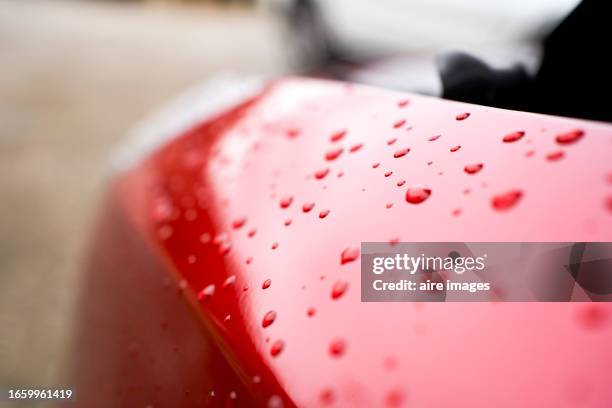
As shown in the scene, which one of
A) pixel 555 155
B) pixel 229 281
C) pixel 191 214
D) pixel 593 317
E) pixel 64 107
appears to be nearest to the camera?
pixel 593 317

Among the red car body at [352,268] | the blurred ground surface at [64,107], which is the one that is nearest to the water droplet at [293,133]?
the red car body at [352,268]

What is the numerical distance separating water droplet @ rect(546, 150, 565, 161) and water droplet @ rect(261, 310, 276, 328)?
42 cm

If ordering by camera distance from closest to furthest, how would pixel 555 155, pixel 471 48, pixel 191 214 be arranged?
pixel 555 155, pixel 191 214, pixel 471 48

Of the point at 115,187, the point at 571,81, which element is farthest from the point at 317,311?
the point at 115,187

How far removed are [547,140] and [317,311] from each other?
391 millimetres

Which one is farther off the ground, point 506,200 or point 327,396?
point 506,200

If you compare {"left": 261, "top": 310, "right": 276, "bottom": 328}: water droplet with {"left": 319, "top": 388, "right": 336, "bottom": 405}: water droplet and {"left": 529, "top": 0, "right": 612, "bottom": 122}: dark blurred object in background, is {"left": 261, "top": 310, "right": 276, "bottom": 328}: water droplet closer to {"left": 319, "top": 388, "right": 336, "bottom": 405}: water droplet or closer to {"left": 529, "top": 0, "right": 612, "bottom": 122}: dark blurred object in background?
{"left": 319, "top": 388, "right": 336, "bottom": 405}: water droplet

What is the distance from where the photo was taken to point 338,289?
0.69 m

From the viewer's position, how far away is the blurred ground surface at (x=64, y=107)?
97.9 inches

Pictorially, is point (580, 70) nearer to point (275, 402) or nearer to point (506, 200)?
point (506, 200)

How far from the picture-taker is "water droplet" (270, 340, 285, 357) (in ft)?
2.25

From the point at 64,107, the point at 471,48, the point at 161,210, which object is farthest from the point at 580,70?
the point at 64,107

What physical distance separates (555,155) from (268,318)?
17.5 inches

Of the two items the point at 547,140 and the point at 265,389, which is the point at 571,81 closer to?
the point at 547,140
